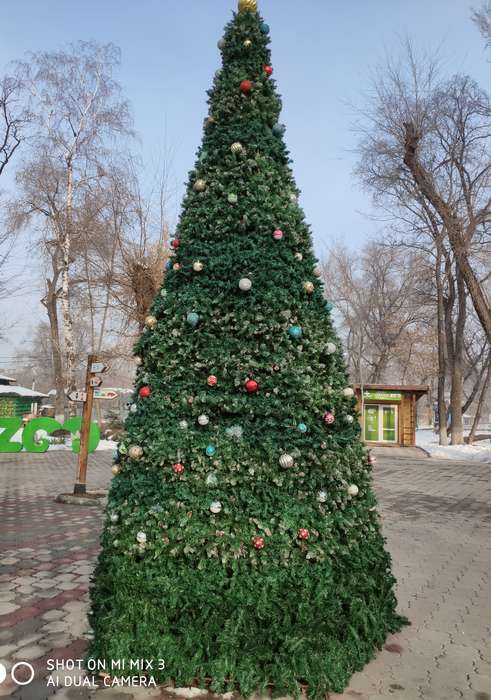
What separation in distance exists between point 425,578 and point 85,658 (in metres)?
3.31

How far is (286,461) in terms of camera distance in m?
2.79

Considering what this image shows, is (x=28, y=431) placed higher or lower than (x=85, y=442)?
lower

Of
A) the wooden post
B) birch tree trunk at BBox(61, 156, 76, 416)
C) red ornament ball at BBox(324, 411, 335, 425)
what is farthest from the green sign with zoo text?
red ornament ball at BBox(324, 411, 335, 425)

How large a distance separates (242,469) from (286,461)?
258mm

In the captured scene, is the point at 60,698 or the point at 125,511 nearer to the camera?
the point at 60,698

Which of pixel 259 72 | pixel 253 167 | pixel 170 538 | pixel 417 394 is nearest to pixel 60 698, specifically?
pixel 170 538

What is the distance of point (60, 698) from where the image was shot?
2.60m

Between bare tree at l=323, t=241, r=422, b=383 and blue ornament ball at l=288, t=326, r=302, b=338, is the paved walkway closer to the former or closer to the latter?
blue ornament ball at l=288, t=326, r=302, b=338

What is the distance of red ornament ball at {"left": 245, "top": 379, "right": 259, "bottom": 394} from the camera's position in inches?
114

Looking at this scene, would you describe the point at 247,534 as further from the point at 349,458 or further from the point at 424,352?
the point at 424,352

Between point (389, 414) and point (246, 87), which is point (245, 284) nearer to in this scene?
point (246, 87)

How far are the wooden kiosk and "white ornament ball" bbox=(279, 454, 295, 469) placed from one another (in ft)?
67.0

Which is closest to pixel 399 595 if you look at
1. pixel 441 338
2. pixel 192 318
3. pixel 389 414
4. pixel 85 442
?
pixel 192 318

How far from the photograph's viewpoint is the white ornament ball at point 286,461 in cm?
279
